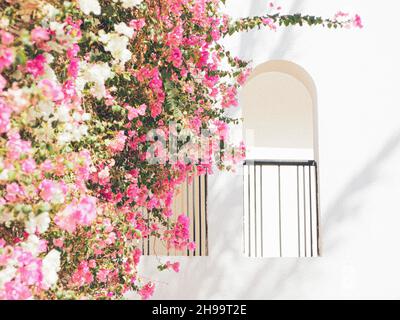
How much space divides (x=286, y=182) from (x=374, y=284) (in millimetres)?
2797

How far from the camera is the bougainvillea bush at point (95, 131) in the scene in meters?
2.09

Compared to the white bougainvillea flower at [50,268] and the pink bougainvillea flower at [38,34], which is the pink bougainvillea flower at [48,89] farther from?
the white bougainvillea flower at [50,268]

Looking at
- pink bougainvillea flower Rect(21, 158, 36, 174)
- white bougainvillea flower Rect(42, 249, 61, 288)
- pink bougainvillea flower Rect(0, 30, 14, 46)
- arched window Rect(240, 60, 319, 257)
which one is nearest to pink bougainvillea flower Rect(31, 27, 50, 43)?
pink bougainvillea flower Rect(0, 30, 14, 46)

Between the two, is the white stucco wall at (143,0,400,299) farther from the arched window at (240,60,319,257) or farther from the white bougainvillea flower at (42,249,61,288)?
the white bougainvillea flower at (42,249,61,288)

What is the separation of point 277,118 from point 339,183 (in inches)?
116

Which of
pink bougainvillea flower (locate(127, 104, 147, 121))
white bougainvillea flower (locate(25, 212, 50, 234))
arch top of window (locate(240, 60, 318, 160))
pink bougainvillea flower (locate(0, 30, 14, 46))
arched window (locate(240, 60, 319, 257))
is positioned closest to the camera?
pink bougainvillea flower (locate(0, 30, 14, 46))

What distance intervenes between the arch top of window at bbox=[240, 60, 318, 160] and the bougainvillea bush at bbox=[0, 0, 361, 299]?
3353mm

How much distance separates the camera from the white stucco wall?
5371mm

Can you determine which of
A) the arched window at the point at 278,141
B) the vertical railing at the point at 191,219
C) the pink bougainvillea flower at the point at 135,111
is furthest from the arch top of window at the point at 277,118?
the pink bougainvillea flower at the point at 135,111

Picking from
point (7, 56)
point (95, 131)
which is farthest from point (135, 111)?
point (7, 56)

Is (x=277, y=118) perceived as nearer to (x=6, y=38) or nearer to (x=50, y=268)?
(x=50, y=268)

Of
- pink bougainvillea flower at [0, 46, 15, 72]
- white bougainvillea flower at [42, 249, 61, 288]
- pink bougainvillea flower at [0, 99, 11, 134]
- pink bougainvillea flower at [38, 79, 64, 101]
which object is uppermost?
pink bougainvillea flower at [0, 46, 15, 72]

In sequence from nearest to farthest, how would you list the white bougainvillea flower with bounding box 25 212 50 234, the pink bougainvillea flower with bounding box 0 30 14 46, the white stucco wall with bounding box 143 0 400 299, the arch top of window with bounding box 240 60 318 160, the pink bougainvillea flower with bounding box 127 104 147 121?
the pink bougainvillea flower with bounding box 0 30 14 46
the white bougainvillea flower with bounding box 25 212 50 234
the pink bougainvillea flower with bounding box 127 104 147 121
the white stucco wall with bounding box 143 0 400 299
the arch top of window with bounding box 240 60 318 160
